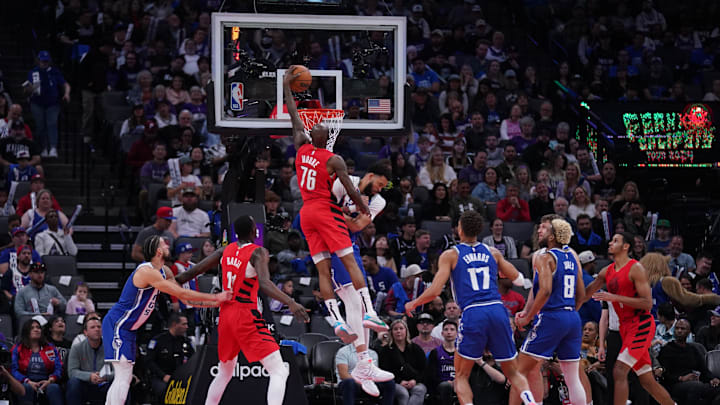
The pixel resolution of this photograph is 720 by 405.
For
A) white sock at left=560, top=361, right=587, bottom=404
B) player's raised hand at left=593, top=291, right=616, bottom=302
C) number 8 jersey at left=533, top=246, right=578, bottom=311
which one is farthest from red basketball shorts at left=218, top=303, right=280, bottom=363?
player's raised hand at left=593, top=291, right=616, bottom=302

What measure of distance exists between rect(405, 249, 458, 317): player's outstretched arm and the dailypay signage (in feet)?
7.70

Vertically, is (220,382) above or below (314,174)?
below

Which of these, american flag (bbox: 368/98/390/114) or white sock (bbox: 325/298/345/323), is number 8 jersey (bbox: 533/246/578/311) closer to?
white sock (bbox: 325/298/345/323)

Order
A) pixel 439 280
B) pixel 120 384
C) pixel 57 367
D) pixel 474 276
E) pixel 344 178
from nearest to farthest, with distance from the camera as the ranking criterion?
pixel 344 178 → pixel 439 280 → pixel 474 276 → pixel 120 384 → pixel 57 367

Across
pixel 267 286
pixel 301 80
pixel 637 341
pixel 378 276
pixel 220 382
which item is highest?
pixel 301 80

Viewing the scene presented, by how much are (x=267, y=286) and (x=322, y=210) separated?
33.3 inches

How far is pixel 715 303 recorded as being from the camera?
1527 cm

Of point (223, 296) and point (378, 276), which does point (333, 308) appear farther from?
point (378, 276)

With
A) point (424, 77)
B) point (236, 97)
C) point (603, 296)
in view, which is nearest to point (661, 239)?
point (424, 77)

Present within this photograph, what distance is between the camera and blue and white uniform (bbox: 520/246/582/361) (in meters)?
10.8

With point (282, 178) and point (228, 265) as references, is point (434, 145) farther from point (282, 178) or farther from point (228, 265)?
point (228, 265)

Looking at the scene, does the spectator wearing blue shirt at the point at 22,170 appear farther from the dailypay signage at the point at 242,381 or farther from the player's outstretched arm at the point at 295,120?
the player's outstretched arm at the point at 295,120

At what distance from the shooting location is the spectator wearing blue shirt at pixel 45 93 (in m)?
18.4

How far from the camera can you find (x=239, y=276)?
411 inches
